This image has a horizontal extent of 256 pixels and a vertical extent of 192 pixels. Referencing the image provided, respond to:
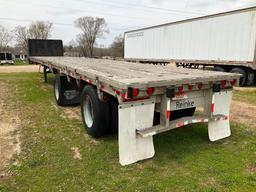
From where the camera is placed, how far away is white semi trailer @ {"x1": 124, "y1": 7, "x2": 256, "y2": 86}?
1090 cm

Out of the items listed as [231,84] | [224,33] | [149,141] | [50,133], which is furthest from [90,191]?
[224,33]

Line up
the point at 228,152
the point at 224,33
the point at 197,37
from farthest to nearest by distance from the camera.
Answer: the point at 197,37 < the point at 224,33 < the point at 228,152

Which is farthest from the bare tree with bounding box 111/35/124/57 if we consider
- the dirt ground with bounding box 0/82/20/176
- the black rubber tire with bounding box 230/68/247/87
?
the dirt ground with bounding box 0/82/20/176

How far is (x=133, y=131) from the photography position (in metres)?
3.36

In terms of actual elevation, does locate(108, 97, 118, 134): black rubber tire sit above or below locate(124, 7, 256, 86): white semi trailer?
below

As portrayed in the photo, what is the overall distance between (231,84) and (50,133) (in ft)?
11.9

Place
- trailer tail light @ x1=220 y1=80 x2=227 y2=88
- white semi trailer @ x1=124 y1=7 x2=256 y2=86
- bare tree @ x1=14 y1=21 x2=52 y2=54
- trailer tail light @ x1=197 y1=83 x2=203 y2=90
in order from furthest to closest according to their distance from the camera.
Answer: bare tree @ x1=14 y1=21 x2=52 y2=54 < white semi trailer @ x1=124 y1=7 x2=256 y2=86 < trailer tail light @ x1=220 y1=80 x2=227 y2=88 < trailer tail light @ x1=197 y1=83 x2=203 y2=90

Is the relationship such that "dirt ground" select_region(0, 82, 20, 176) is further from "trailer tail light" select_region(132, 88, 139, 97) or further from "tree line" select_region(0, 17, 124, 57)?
"tree line" select_region(0, 17, 124, 57)

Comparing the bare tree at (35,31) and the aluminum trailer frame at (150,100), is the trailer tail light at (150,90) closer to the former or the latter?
the aluminum trailer frame at (150,100)

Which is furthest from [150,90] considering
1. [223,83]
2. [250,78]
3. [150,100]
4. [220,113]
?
[250,78]

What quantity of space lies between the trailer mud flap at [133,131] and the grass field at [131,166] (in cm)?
15

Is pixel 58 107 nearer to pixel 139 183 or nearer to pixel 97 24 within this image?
pixel 139 183

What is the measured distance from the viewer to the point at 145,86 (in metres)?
3.06

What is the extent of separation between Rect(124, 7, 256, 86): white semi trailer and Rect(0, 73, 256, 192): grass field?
7.32m
